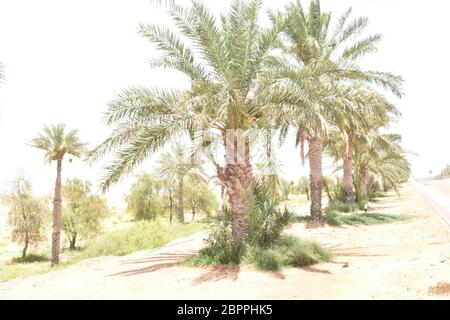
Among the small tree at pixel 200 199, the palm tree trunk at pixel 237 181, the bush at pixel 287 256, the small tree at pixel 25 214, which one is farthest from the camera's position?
the small tree at pixel 200 199

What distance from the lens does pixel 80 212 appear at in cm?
3647

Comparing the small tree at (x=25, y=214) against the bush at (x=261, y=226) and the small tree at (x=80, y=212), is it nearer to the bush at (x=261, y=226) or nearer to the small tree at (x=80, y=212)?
the small tree at (x=80, y=212)

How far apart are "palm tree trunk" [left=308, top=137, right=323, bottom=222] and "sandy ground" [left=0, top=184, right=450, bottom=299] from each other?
7.27 metres

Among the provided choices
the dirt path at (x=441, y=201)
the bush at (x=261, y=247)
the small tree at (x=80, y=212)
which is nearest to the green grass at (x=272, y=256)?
the bush at (x=261, y=247)

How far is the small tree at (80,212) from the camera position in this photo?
35812mm

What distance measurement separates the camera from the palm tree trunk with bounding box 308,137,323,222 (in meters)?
21.1

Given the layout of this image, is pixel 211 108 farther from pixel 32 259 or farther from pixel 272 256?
pixel 32 259

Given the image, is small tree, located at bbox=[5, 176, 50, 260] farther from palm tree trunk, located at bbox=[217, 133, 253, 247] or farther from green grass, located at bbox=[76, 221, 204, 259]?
palm tree trunk, located at bbox=[217, 133, 253, 247]

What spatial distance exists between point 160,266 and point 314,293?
524cm

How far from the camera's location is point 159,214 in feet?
159

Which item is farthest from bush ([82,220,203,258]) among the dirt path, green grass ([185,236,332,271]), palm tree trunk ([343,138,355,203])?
the dirt path
